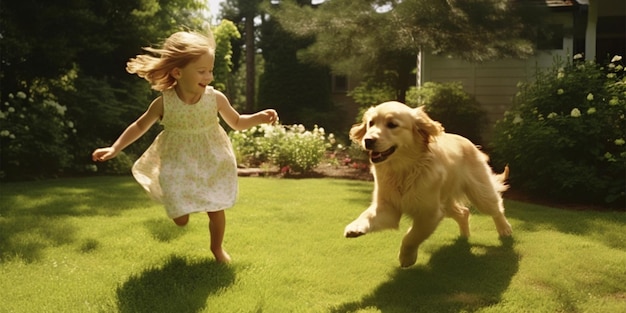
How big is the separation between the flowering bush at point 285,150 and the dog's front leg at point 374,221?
6.20 m

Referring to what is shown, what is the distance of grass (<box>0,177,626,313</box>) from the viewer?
3.14 m

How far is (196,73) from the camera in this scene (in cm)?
368

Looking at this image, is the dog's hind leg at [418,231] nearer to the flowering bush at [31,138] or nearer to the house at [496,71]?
the flowering bush at [31,138]

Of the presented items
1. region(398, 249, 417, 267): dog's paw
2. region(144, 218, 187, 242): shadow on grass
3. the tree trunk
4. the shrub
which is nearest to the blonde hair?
region(144, 218, 187, 242): shadow on grass

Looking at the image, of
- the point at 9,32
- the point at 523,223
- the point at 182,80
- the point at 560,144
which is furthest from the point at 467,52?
the point at 9,32

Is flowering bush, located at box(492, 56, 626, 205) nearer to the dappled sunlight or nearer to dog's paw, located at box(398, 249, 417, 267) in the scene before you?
dog's paw, located at box(398, 249, 417, 267)

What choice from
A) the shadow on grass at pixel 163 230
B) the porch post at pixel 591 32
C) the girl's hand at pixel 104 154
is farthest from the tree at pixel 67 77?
the porch post at pixel 591 32

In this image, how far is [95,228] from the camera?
4902 millimetres

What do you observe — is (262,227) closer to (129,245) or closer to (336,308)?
(129,245)

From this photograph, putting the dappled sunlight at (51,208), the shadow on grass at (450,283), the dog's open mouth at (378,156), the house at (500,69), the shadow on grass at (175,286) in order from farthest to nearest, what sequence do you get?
the house at (500,69)
the dappled sunlight at (51,208)
the dog's open mouth at (378,156)
the shadow on grass at (450,283)
the shadow on grass at (175,286)

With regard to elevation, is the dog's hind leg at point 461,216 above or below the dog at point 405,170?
below

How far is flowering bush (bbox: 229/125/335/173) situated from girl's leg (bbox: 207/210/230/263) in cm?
603

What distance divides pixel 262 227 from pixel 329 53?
5770mm

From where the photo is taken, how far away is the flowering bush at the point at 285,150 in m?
10.0
